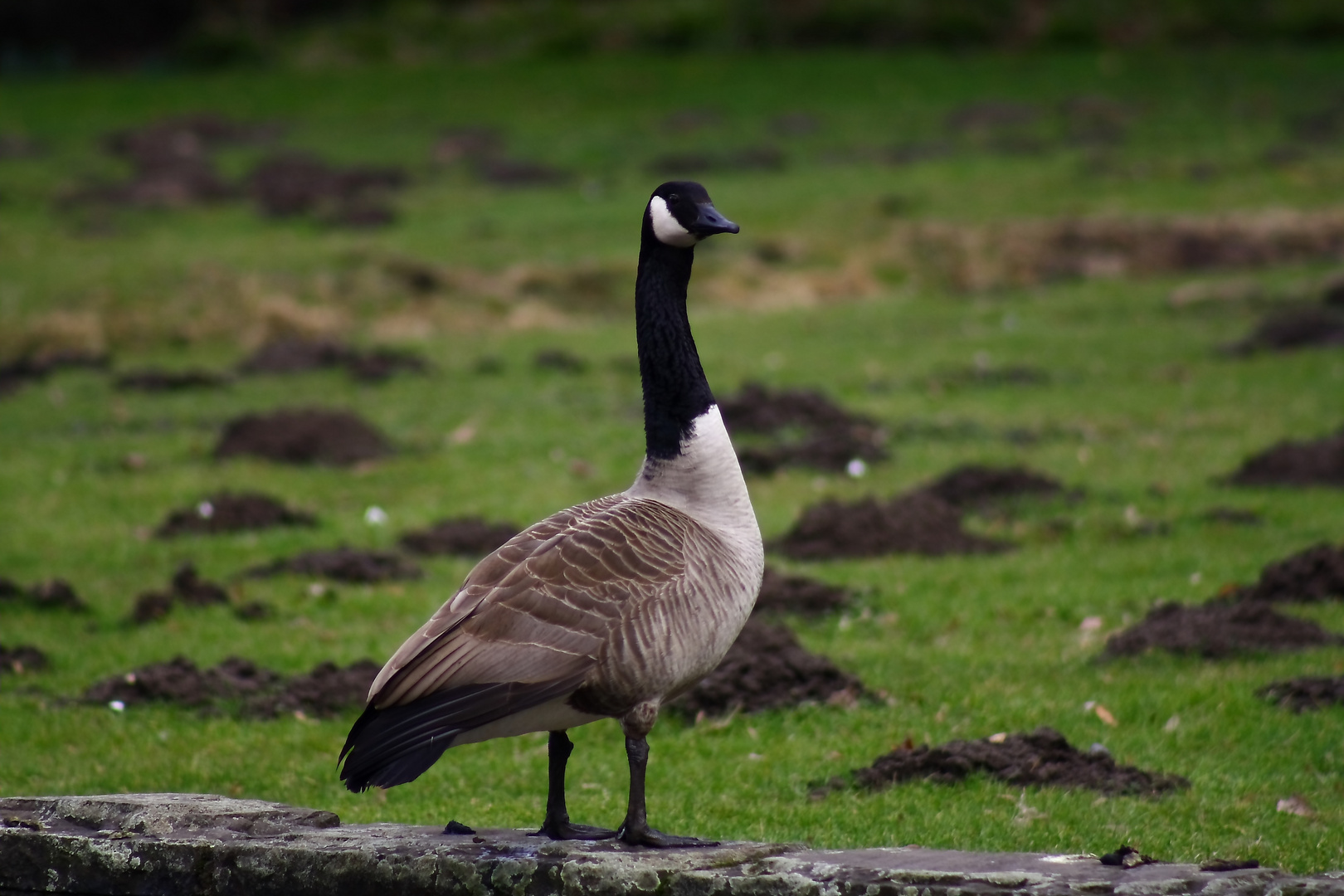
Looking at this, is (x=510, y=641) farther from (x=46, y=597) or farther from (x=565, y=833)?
(x=46, y=597)

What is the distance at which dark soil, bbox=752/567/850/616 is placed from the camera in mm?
11641

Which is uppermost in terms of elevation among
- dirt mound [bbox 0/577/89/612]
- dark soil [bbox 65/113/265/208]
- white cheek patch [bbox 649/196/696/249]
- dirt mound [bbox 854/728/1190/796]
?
white cheek patch [bbox 649/196/696/249]

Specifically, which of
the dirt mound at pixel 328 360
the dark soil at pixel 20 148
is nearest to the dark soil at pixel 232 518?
the dirt mound at pixel 328 360

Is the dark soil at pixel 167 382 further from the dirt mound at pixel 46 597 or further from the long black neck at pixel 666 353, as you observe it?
the long black neck at pixel 666 353

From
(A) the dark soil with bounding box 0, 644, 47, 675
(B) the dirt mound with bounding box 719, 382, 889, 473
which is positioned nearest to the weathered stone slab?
(A) the dark soil with bounding box 0, 644, 47, 675

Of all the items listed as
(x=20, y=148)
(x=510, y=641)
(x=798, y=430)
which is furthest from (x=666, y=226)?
(x=20, y=148)

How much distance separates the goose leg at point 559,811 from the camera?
6426 mm

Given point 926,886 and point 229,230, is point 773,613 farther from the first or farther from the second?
point 229,230

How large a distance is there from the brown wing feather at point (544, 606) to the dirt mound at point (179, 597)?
6.40 meters

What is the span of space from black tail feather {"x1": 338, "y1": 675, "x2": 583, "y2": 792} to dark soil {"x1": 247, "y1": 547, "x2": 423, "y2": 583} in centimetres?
669

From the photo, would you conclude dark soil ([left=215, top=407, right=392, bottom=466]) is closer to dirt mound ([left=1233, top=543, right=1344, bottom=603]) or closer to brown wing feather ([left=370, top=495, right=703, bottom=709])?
dirt mound ([left=1233, top=543, right=1344, bottom=603])

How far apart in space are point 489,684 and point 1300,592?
7.49 meters

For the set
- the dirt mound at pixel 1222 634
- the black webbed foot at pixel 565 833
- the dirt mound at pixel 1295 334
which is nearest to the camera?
the black webbed foot at pixel 565 833

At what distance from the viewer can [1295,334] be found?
20.0 m
